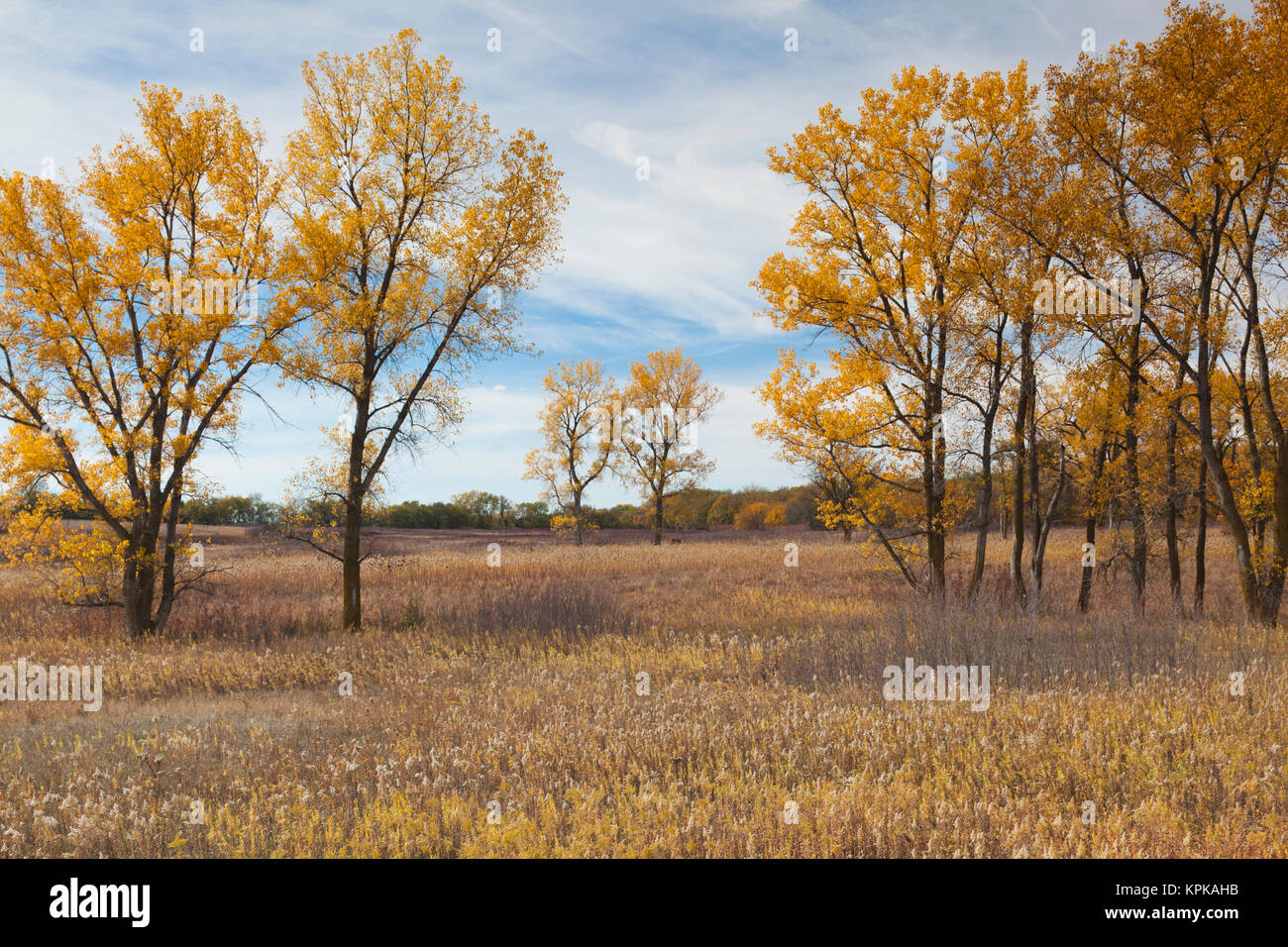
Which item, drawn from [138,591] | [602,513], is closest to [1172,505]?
[138,591]

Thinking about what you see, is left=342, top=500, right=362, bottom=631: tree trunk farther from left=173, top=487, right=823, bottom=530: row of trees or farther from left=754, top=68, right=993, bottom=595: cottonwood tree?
left=173, top=487, right=823, bottom=530: row of trees

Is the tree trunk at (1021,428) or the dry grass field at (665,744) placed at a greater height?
the tree trunk at (1021,428)

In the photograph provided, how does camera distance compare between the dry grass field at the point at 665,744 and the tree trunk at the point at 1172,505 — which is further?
the tree trunk at the point at 1172,505

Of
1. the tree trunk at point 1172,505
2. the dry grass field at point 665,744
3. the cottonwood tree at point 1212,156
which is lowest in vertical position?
the dry grass field at point 665,744

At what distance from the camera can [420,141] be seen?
57.9ft

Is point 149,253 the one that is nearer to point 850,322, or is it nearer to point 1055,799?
point 850,322

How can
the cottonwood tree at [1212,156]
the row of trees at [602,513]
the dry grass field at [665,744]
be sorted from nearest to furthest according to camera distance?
the dry grass field at [665,744]
the cottonwood tree at [1212,156]
the row of trees at [602,513]

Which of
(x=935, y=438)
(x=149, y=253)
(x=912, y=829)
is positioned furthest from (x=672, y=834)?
(x=149, y=253)

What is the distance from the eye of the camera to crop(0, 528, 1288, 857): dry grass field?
16.6 ft

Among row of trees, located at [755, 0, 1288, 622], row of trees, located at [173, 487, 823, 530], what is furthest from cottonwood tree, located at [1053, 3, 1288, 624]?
row of trees, located at [173, 487, 823, 530]

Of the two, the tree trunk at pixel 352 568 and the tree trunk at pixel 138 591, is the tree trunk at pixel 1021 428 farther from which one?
the tree trunk at pixel 138 591

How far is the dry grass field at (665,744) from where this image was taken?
5074 millimetres

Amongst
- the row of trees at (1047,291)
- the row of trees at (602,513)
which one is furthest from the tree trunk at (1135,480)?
the row of trees at (602,513)

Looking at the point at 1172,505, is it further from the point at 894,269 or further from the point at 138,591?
the point at 138,591
